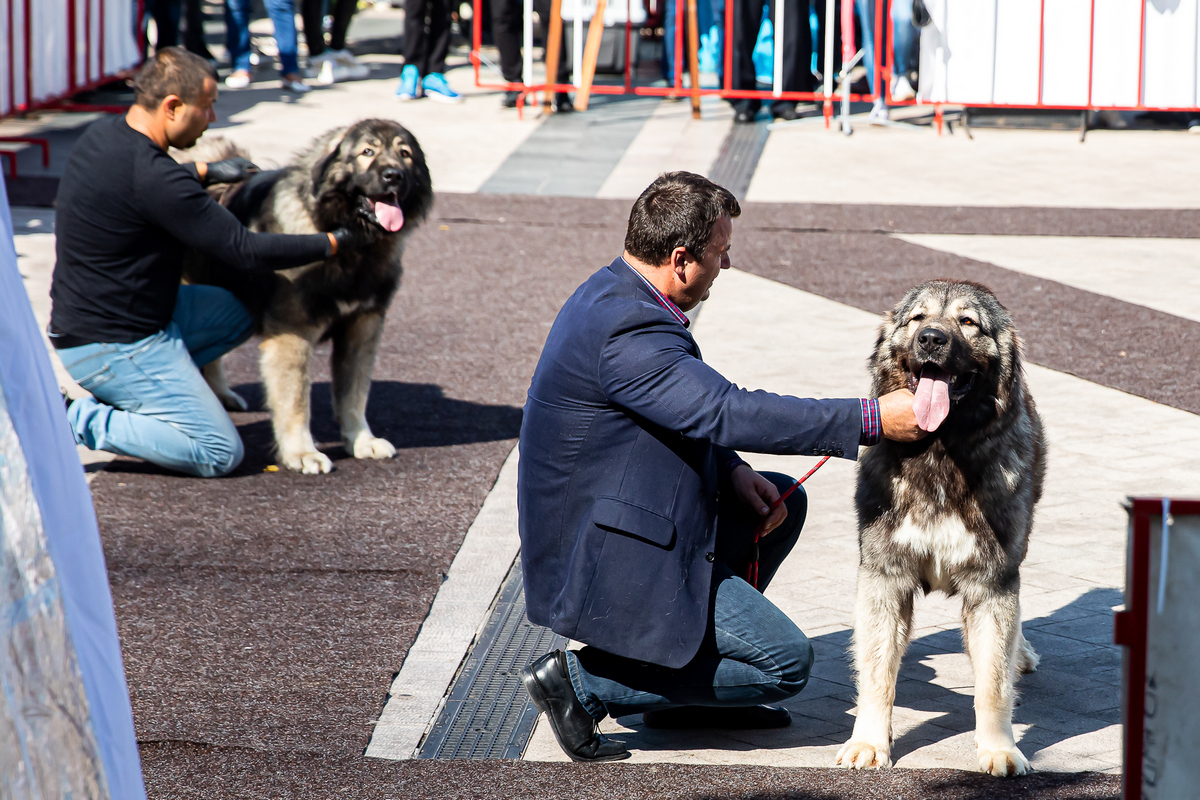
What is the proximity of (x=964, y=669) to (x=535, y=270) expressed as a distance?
549cm

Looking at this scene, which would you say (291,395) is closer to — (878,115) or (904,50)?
(878,115)

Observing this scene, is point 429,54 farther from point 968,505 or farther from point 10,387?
point 10,387

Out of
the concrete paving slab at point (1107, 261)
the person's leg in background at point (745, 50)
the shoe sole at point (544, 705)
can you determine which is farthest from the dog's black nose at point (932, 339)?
the person's leg in background at point (745, 50)

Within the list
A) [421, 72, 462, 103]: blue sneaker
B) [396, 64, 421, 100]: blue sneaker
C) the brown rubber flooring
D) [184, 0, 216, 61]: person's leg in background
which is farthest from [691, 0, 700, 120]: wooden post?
[184, 0, 216, 61]: person's leg in background

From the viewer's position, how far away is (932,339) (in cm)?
328

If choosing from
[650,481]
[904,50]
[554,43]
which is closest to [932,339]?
[650,481]

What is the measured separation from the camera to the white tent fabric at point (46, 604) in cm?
180

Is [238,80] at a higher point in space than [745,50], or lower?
lower

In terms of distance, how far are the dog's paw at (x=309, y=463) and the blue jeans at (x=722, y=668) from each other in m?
2.57

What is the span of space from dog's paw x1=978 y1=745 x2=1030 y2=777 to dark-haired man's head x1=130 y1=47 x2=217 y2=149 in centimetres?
387

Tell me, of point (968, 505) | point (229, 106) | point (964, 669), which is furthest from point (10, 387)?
point (229, 106)

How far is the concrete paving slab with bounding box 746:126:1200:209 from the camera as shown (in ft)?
36.1

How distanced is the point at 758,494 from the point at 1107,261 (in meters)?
6.30

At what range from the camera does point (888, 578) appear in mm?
3527
